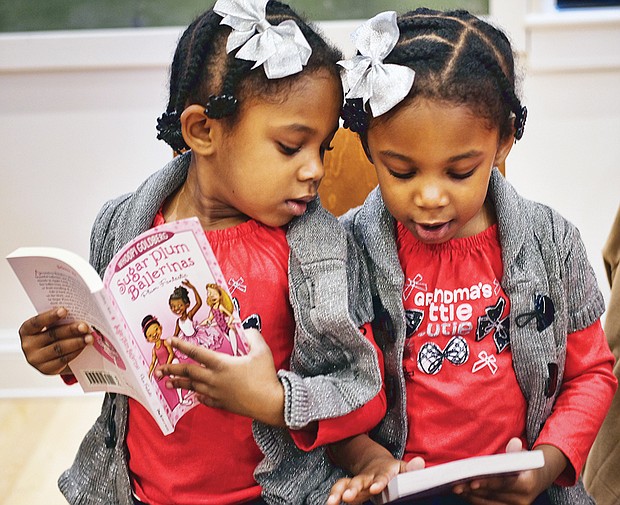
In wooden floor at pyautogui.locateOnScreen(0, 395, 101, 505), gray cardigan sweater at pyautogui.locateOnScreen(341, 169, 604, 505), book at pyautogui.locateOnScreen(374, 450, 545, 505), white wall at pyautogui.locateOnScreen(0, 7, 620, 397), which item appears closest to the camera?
book at pyautogui.locateOnScreen(374, 450, 545, 505)

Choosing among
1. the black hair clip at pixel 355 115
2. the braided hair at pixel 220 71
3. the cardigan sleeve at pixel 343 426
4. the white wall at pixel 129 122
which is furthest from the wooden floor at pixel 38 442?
the black hair clip at pixel 355 115

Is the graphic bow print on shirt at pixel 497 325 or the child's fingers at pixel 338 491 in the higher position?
the graphic bow print on shirt at pixel 497 325

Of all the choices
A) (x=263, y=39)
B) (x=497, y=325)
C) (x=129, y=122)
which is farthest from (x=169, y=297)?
(x=129, y=122)

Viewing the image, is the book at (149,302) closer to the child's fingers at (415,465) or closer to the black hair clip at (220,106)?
the black hair clip at (220,106)

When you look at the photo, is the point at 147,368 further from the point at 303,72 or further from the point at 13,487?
the point at 13,487

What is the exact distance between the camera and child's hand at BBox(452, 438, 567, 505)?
1101 mm

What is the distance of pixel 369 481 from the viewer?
3.56ft

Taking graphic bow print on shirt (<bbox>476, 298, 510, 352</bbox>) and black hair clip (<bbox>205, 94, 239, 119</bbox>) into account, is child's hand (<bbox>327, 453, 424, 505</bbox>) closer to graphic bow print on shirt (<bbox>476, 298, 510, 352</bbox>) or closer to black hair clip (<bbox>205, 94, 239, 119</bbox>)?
graphic bow print on shirt (<bbox>476, 298, 510, 352</bbox>)

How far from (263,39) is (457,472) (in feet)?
1.85

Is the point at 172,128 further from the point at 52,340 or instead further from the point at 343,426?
the point at 343,426

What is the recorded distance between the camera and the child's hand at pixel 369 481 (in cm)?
107

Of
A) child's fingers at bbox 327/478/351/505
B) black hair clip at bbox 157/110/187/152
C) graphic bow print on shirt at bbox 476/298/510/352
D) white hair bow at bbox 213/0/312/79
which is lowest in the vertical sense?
child's fingers at bbox 327/478/351/505

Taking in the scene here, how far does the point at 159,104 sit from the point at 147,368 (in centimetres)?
137

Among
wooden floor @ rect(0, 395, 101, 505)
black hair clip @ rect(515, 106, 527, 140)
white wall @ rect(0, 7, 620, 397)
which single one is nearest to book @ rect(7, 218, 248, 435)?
black hair clip @ rect(515, 106, 527, 140)
